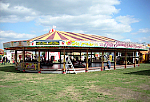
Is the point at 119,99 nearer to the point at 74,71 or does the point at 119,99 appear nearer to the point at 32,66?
the point at 74,71

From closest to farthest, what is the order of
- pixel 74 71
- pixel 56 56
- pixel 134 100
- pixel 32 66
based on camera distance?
pixel 134 100
pixel 74 71
pixel 32 66
pixel 56 56

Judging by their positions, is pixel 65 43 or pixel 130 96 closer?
pixel 130 96

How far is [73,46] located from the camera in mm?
15461

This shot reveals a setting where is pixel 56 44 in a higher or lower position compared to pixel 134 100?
higher

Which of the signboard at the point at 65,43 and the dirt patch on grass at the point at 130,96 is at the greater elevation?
the signboard at the point at 65,43

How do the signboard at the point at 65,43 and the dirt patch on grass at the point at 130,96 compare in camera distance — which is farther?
the signboard at the point at 65,43

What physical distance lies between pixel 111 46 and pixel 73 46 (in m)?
4.81

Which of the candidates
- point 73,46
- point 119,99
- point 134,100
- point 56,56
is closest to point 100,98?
point 119,99

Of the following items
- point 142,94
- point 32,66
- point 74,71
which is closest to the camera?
point 142,94

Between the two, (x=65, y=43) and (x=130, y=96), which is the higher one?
(x=65, y=43)

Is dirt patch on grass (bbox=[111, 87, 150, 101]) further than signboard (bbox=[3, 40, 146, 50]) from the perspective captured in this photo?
No

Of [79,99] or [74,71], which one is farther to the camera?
[74,71]

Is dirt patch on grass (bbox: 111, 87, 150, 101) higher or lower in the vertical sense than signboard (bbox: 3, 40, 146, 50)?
lower

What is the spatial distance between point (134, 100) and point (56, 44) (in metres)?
9.73
